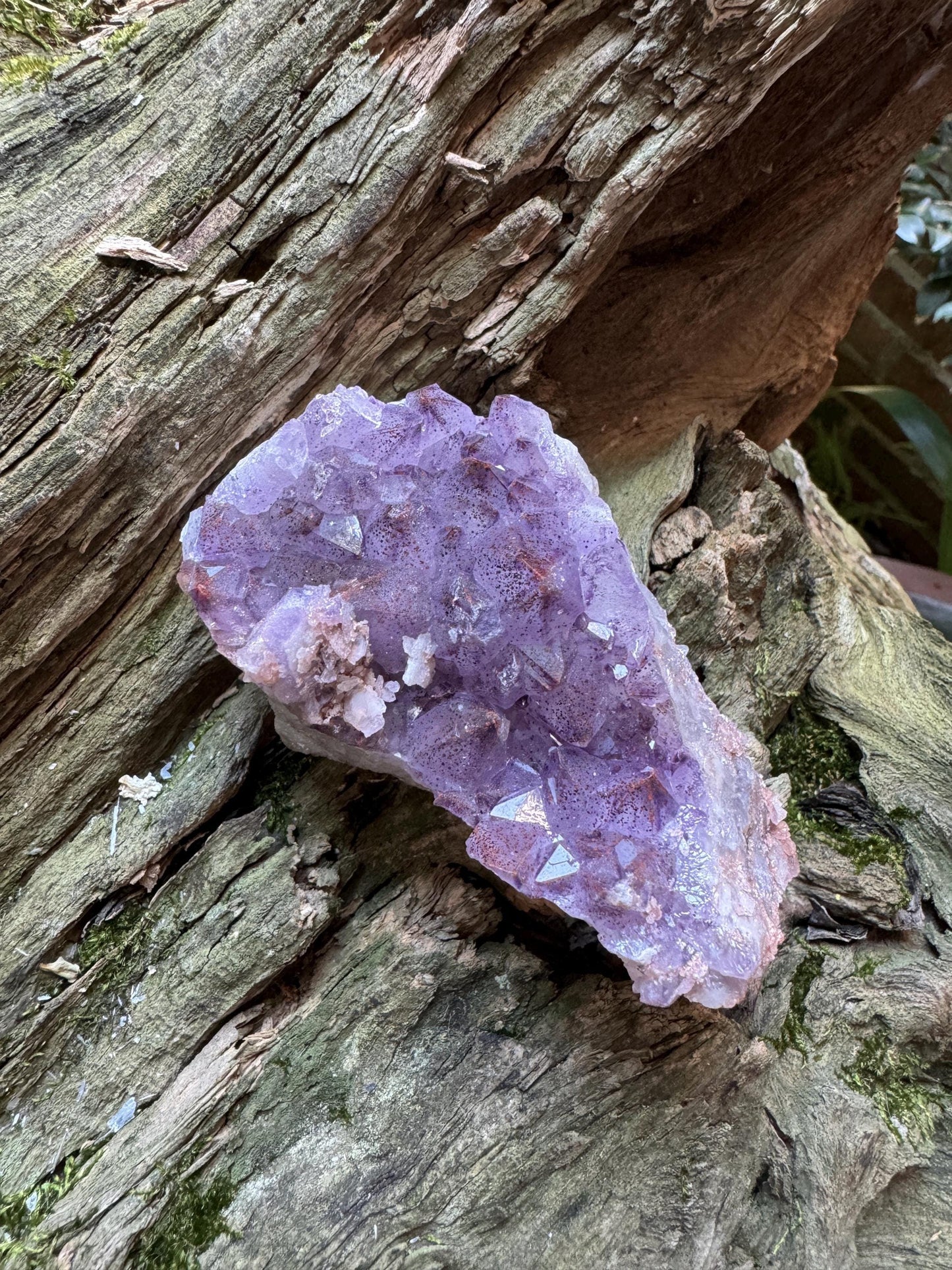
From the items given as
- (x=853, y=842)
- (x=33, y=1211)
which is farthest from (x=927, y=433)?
(x=33, y=1211)

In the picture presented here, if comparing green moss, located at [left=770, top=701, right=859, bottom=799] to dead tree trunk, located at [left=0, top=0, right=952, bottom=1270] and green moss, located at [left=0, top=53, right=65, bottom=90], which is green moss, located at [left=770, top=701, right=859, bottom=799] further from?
green moss, located at [left=0, top=53, right=65, bottom=90]

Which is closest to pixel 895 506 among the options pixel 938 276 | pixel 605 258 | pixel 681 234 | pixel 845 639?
pixel 938 276

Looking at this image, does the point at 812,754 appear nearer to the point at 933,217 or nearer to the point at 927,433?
the point at 927,433

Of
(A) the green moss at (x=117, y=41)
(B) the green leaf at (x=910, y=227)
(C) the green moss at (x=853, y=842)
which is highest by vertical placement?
(A) the green moss at (x=117, y=41)

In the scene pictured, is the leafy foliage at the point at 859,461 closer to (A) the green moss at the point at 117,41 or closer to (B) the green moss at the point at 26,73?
(A) the green moss at the point at 117,41

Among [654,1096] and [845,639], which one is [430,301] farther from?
[654,1096]

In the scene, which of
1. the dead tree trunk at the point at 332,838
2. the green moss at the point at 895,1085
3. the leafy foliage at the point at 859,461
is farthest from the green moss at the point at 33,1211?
the leafy foliage at the point at 859,461
